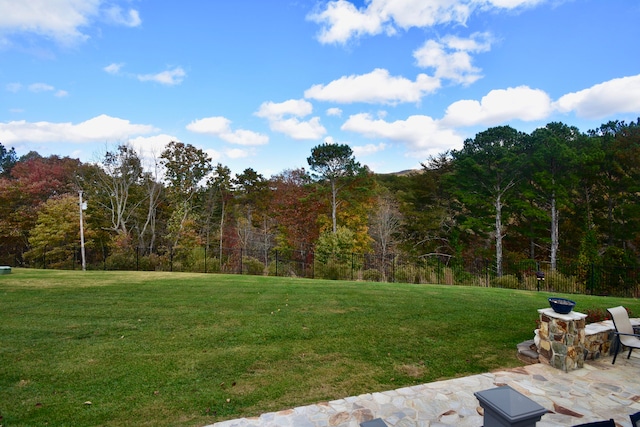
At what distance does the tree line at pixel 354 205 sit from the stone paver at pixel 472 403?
41.1ft

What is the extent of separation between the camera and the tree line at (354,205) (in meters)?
18.2

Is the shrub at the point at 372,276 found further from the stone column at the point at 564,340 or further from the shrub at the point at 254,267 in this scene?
the stone column at the point at 564,340

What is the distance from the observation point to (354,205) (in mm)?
23094

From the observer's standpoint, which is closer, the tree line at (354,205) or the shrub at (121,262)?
the shrub at (121,262)

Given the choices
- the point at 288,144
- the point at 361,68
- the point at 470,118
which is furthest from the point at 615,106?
the point at 288,144

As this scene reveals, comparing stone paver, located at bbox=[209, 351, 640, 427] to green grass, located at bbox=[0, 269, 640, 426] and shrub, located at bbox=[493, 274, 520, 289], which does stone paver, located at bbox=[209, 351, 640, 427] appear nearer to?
green grass, located at bbox=[0, 269, 640, 426]

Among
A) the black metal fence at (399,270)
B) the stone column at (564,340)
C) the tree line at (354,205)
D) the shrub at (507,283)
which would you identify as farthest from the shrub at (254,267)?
the stone column at (564,340)

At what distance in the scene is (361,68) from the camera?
1531cm

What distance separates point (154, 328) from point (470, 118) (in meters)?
21.5

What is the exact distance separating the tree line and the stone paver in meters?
12.5

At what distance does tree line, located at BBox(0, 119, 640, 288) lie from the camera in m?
18.2

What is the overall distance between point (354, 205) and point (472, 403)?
1996cm

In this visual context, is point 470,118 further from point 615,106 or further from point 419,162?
point 615,106

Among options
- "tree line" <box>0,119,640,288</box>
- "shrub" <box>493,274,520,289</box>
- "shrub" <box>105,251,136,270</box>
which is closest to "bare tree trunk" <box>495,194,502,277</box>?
"tree line" <box>0,119,640,288</box>
